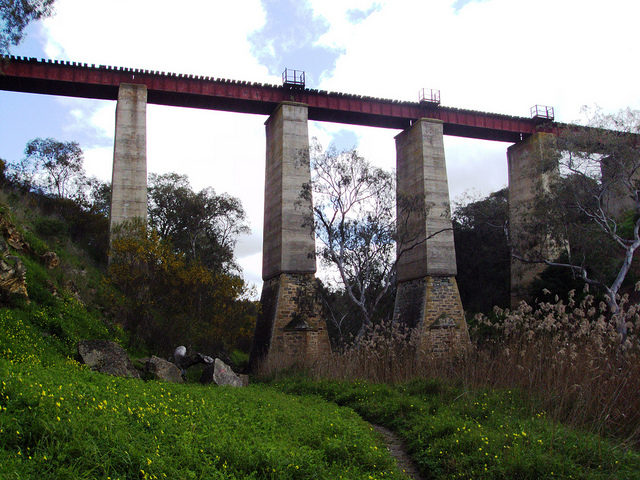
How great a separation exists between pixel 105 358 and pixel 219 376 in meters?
3.38

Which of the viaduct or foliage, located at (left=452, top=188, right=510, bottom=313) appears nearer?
the viaduct

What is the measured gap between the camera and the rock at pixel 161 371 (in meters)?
14.1

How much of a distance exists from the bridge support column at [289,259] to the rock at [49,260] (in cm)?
830

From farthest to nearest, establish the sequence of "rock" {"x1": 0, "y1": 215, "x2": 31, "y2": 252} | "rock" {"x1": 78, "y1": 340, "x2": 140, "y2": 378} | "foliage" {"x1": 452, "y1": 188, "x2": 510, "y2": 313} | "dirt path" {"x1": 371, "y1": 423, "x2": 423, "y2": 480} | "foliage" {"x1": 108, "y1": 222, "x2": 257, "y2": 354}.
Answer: "foliage" {"x1": 452, "y1": 188, "x2": 510, "y2": 313}, "foliage" {"x1": 108, "y1": 222, "x2": 257, "y2": 354}, "rock" {"x1": 0, "y1": 215, "x2": 31, "y2": 252}, "rock" {"x1": 78, "y1": 340, "x2": 140, "y2": 378}, "dirt path" {"x1": 371, "y1": 423, "x2": 423, "y2": 480}

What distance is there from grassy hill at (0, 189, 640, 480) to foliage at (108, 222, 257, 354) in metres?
8.79

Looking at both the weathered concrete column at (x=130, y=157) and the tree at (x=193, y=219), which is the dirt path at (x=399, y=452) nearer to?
the weathered concrete column at (x=130, y=157)

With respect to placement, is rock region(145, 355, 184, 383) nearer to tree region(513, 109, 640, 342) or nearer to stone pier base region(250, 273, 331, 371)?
stone pier base region(250, 273, 331, 371)

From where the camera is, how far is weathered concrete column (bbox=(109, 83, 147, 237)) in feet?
71.7

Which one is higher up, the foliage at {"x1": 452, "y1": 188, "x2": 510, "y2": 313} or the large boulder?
the foliage at {"x1": 452, "y1": 188, "x2": 510, "y2": 313}

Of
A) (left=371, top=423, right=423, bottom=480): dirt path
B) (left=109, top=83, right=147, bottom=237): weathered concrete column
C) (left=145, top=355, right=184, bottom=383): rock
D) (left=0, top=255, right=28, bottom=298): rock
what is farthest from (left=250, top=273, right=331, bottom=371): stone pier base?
(left=371, top=423, right=423, bottom=480): dirt path

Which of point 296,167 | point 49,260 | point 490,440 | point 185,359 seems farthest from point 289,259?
point 490,440

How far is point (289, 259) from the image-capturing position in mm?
22781

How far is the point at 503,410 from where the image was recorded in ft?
26.7

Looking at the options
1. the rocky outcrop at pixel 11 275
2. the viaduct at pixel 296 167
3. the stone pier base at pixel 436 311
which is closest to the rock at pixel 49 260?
the rocky outcrop at pixel 11 275
